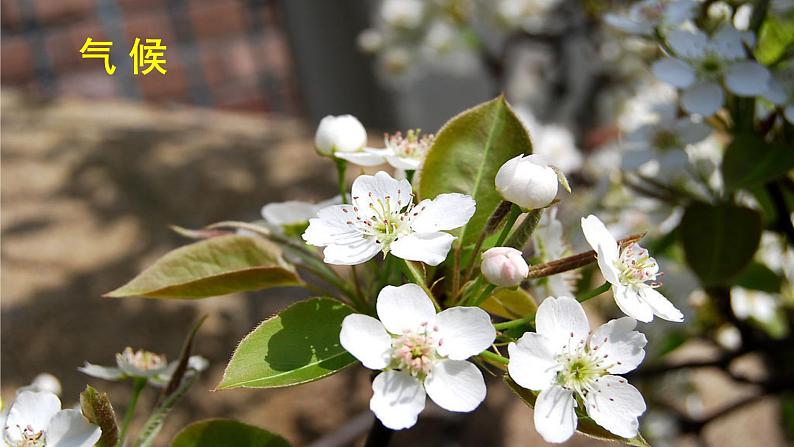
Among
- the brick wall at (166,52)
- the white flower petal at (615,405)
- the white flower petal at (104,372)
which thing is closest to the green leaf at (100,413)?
the white flower petal at (104,372)

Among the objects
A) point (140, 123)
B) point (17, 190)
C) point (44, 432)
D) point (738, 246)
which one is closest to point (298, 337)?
point (44, 432)

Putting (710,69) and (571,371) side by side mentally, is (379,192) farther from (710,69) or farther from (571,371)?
(710,69)

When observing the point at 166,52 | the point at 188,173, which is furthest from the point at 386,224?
the point at 166,52

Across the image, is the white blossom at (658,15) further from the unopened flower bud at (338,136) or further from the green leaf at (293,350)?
the green leaf at (293,350)

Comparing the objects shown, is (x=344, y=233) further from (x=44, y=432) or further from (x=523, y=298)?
(x=44, y=432)

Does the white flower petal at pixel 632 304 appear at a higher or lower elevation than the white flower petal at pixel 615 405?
higher

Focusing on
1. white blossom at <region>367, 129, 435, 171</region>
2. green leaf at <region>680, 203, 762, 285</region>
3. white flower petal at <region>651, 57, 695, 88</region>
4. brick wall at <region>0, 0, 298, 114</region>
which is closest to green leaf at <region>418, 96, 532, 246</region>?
white blossom at <region>367, 129, 435, 171</region>
